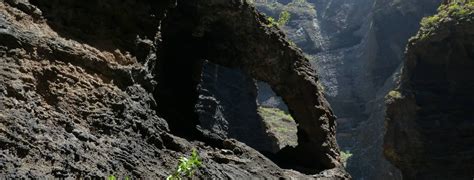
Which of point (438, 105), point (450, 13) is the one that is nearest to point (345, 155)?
point (438, 105)

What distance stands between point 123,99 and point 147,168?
99 centimetres

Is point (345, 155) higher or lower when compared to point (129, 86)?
higher

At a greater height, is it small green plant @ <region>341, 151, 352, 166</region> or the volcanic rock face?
small green plant @ <region>341, 151, 352, 166</region>

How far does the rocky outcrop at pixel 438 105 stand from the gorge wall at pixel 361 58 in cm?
917

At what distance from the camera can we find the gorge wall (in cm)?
3594

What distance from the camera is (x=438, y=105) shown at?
2034 centimetres

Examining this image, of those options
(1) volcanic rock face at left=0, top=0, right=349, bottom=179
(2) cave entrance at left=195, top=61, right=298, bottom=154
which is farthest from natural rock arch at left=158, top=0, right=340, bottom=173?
(2) cave entrance at left=195, top=61, right=298, bottom=154

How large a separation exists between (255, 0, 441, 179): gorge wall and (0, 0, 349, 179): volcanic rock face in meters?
19.0

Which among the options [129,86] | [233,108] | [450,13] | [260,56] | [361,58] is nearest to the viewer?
[129,86]

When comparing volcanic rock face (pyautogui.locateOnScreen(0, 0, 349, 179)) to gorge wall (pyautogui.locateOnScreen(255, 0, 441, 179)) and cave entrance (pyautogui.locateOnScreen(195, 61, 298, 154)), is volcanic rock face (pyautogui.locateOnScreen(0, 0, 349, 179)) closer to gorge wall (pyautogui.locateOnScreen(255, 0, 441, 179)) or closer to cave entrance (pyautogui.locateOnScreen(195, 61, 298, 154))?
cave entrance (pyautogui.locateOnScreen(195, 61, 298, 154))

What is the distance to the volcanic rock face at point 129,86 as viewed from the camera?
18.8ft

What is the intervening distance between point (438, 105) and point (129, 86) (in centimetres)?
1567

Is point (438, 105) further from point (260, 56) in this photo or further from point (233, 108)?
point (233, 108)

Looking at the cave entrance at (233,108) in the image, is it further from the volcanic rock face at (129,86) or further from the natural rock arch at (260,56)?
the volcanic rock face at (129,86)
